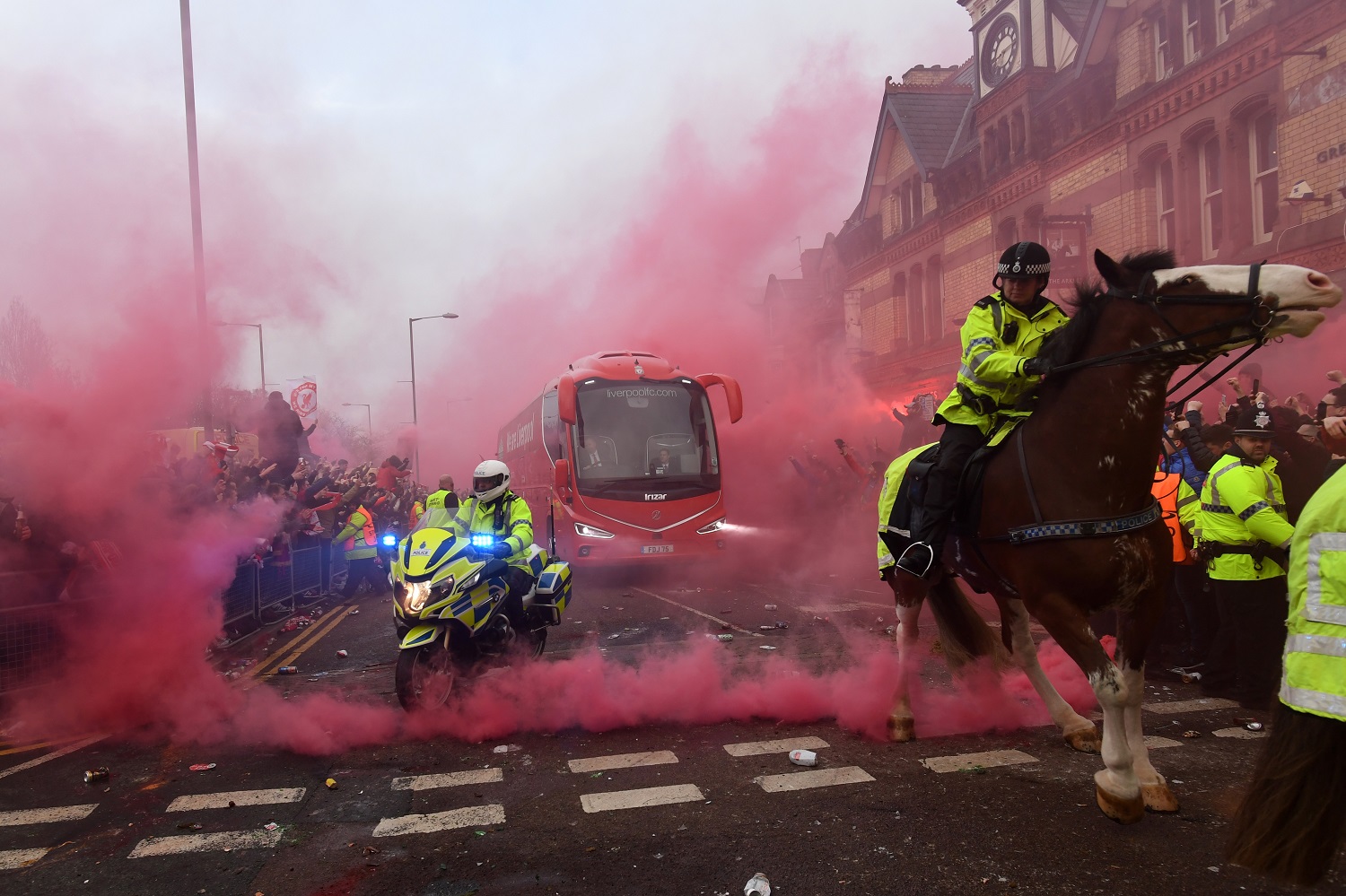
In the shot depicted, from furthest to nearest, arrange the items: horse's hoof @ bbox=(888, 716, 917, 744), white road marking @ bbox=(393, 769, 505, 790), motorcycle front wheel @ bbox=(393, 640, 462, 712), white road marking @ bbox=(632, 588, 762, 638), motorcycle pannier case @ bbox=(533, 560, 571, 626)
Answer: white road marking @ bbox=(632, 588, 762, 638) < motorcycle pannier case @ bbox=(533, 560, 571, 626) < motorcycle front wheel @ bbox=(393, 640, 462, 712) < horse's hoof @ bbox=(888, 716, 917, 744) < white road marking @ bbox=(393, 769, 505, 790)

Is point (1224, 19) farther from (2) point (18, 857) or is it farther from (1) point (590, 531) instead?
(2) point (18, 857)

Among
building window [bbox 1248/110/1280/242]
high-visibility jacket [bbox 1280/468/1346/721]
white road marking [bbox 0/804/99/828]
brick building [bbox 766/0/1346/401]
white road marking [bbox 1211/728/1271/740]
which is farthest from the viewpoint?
building window [bbox 1248/110/1280/242]

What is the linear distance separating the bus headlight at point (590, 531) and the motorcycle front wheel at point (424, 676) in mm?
8234

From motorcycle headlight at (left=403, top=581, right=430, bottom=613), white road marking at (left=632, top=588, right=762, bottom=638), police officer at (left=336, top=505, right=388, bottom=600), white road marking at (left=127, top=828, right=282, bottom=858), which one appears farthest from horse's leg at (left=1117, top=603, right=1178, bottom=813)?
police officer at (left=336, top=505, right=388, bottom=600)

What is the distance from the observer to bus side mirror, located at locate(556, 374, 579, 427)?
48.1ft

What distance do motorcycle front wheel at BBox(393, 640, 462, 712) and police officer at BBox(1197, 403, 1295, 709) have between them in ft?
17.5

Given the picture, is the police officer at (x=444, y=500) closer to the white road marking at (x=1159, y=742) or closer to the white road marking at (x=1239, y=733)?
the white road marking at (x=1159, y=742)

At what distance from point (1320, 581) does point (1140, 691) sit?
2.06 meters

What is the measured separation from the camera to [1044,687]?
532 centimetres

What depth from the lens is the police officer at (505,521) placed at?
22.8 ft

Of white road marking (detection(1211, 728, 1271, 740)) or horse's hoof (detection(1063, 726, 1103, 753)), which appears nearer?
horse's hoof (detection(1063, 726, 1103, 753))

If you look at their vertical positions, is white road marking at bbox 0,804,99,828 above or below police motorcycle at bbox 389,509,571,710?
below

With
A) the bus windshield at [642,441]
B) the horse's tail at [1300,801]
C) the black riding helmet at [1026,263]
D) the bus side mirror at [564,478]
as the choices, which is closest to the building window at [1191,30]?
the bus windshield at [642,441]

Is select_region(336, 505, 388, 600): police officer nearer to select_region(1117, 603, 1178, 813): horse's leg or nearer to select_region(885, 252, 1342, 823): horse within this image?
select_region(885, 252, 1342, 823): horse
